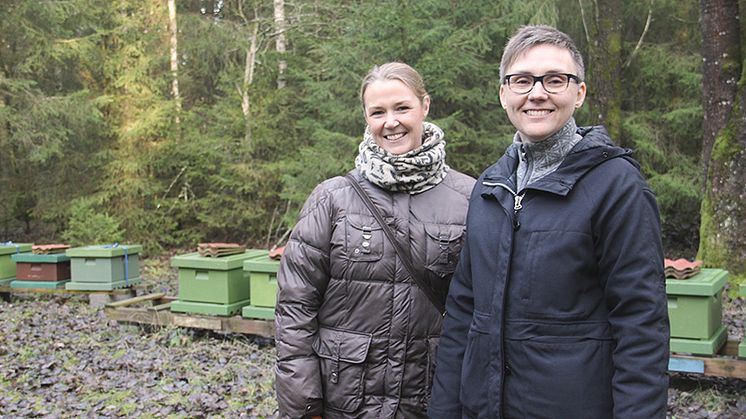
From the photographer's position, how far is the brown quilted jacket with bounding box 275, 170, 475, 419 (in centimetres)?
222

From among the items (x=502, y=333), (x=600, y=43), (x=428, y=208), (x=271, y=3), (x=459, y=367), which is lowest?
(x=459, y=367)

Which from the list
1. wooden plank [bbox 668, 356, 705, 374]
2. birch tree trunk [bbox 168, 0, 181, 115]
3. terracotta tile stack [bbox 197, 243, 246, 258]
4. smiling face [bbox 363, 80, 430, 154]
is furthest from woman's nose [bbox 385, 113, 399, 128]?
birch tree trunk [bbox 168, 0, 181, 115]

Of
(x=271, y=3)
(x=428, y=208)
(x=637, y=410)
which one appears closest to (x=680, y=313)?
(x=428, y=208)

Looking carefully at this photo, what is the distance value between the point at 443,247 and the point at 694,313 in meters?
2.99

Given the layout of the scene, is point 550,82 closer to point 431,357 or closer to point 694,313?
point 431,357

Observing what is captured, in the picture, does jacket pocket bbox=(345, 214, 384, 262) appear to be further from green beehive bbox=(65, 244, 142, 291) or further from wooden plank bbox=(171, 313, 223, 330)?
green beehive bbox=(65, 244, 142, 291)

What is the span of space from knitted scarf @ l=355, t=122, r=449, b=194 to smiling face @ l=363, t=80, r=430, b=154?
0.03 m

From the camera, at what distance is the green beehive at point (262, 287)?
577cm

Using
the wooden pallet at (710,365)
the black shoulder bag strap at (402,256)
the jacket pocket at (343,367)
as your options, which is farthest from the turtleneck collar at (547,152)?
the wooden pallet at (710,365)

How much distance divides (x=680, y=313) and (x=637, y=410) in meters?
3.28

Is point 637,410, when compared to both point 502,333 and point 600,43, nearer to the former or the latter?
point 502,333

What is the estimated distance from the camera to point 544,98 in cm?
178

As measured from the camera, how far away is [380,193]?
2336 millimetres

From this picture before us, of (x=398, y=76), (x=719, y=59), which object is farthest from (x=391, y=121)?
(x=719, y=59)
